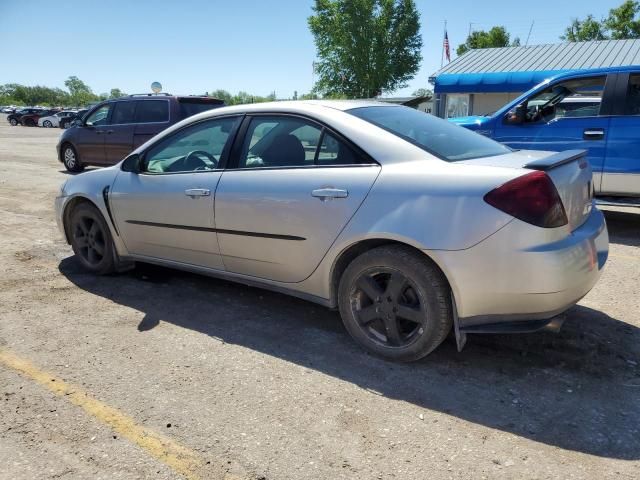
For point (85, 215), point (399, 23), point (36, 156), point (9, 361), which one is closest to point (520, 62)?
point (36, 156)

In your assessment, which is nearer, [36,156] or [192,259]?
[192,259]

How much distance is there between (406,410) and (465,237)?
3.11ft

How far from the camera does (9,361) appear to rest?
327 centimetres

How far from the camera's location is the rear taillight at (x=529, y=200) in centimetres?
272

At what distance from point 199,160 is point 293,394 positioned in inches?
80.9

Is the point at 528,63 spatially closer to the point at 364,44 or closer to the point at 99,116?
the point at 99,116

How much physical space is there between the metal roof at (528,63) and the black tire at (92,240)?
20029 millimetres

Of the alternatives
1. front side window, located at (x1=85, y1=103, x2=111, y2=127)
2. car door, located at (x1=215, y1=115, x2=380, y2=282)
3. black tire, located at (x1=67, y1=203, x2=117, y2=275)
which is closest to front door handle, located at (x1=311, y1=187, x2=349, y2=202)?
car door, located at (x1=215, y1=115, x2=380, y2=282)

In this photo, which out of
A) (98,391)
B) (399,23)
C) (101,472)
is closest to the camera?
(101,472)

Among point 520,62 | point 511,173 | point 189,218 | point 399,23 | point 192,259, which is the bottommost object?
point 192,259

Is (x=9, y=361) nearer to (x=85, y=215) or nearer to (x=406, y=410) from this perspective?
(x=85, y=215)

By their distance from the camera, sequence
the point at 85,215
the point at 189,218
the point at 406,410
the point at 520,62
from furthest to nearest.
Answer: the point at 520,62 → the point at 85,215 → the point at 189,218 → the point at 406,410

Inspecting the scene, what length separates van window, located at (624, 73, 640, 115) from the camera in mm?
6300

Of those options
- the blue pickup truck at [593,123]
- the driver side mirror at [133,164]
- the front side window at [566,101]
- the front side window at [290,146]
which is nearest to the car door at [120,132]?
the driver side mirror at [133,164]
